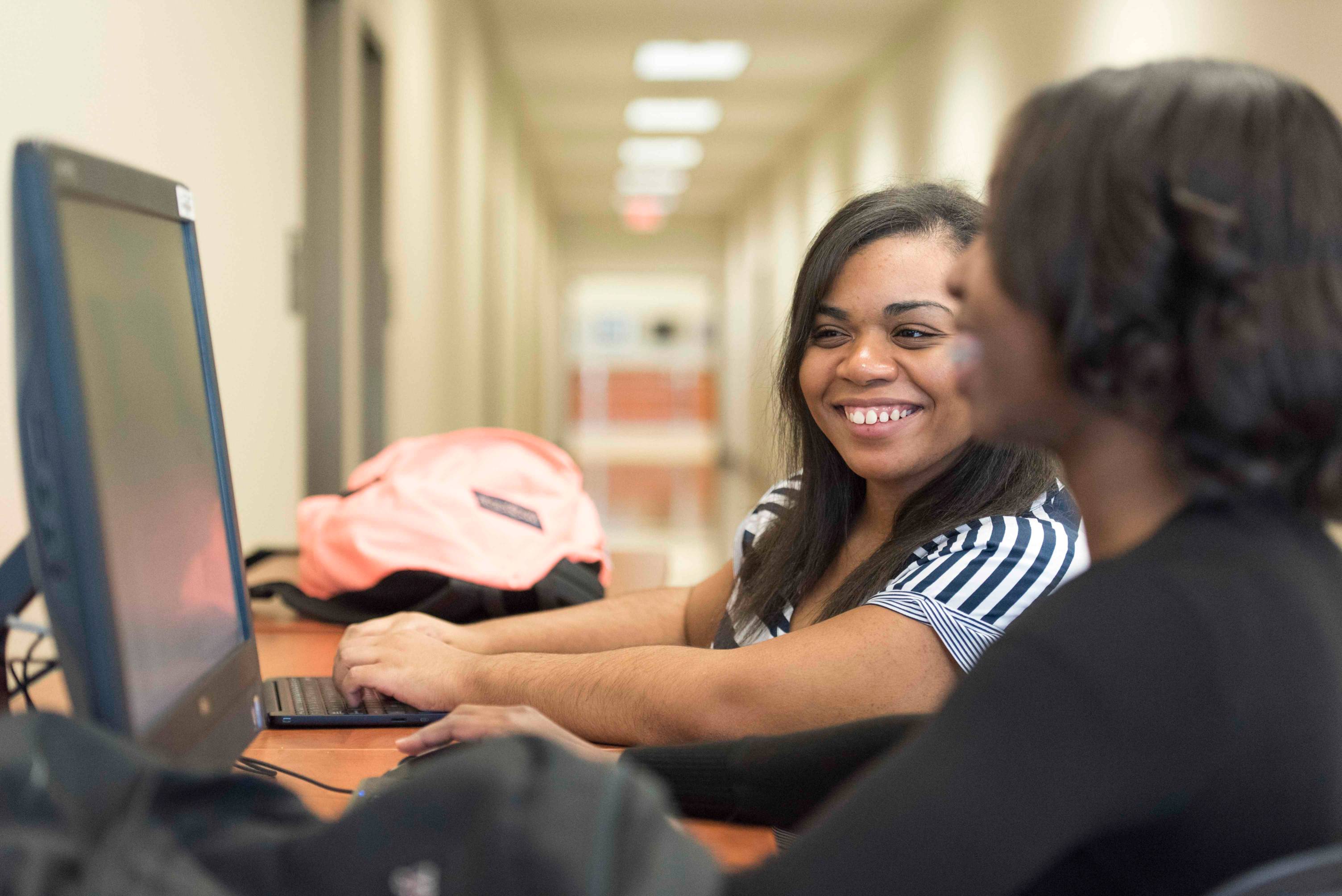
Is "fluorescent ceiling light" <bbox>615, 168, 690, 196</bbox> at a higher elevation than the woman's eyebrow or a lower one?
higher

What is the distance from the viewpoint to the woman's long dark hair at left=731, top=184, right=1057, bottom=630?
1267 millimetres

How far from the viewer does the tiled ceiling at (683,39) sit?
236 inches

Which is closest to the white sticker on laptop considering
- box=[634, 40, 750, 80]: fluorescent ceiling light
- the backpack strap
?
the backpack strap

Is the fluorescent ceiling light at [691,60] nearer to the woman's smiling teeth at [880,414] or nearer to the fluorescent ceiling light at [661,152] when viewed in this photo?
the fluorescent ceiling light at [661,152]

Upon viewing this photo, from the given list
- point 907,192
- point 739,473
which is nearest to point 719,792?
point 907,192

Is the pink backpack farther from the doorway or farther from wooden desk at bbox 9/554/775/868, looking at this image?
the doorway

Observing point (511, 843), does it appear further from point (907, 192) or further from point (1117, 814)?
point (907, 192)

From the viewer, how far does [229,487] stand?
2.99ft

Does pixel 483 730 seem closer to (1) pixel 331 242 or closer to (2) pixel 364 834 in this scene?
(2) pixel 364 834

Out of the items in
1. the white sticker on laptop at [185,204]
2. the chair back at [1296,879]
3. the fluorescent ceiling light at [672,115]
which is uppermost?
the fluorescent ceiling light at [672,115]

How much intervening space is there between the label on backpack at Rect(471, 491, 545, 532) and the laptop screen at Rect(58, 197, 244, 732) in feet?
2.94

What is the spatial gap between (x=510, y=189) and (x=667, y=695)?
7.60 metres

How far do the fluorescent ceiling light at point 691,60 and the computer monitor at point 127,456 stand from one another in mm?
6212

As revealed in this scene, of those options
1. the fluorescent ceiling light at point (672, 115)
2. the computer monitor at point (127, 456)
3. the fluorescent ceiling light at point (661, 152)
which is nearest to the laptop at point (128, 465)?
the computer monitor at point (127, 456)
